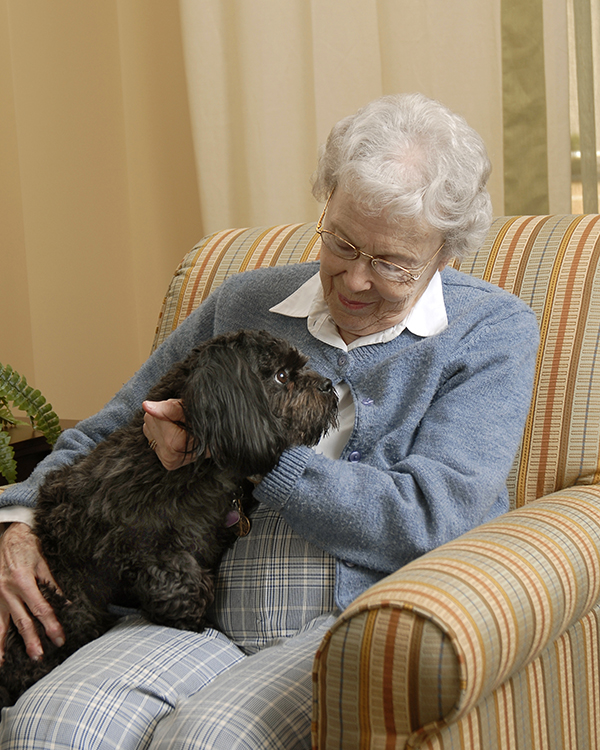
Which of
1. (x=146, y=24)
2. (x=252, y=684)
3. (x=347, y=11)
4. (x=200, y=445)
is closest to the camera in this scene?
(x=252, y=684)

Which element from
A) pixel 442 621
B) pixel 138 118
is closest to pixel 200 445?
pixel 442 621

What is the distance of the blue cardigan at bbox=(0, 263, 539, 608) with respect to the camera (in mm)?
1240

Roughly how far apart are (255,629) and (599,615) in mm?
601

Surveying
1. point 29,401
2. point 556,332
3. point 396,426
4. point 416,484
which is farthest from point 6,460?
point 556,332

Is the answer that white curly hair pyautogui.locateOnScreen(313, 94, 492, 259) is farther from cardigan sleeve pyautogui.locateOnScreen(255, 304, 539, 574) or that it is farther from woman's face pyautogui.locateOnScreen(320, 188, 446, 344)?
cardigan sleeve pyautogui.locateOnScreen(255, 304, 539, 574)

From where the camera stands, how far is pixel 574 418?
5.05 feet

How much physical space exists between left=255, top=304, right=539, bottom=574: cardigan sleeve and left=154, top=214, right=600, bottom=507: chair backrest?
0.21 feet

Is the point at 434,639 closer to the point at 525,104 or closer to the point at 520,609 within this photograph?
the point at 520,609

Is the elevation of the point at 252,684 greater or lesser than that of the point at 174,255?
lesser

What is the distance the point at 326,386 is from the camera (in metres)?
1.39

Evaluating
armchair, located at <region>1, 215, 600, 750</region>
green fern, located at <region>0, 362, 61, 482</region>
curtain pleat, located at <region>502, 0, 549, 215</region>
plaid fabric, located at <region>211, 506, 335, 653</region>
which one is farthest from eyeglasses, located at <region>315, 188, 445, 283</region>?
green fern, located at <region>0, 362, 61, 482</region>

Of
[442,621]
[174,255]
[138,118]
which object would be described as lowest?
[442,621]

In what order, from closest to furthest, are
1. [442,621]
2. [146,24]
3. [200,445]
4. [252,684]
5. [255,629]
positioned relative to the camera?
[442,621], [252,684], [200,445], [255,629], [146,24]

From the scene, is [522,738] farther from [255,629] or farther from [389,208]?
[389,208]
